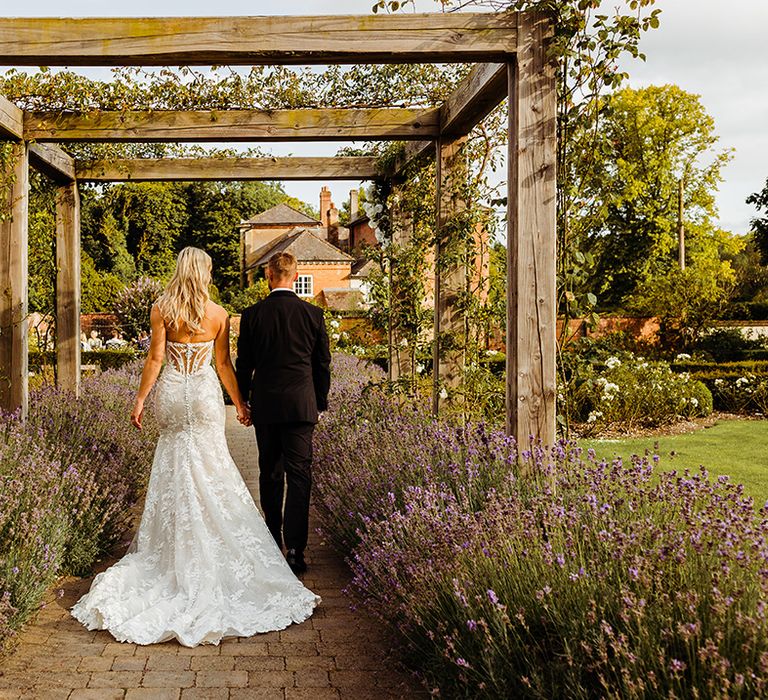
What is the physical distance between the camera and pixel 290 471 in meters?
5.07

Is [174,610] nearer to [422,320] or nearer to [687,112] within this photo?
[422,320]

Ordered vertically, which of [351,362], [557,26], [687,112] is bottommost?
[351,362]

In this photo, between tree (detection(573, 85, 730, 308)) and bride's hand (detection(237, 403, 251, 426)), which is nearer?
bride's hand (detection(237, 403, 251, 426))

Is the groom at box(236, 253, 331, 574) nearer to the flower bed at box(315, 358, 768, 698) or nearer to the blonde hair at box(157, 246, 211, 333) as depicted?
the blonde hair at box(157, 246, 211, 333)

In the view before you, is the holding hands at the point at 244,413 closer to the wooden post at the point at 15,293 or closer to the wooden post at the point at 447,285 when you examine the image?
the wooden post at the point at 447,285

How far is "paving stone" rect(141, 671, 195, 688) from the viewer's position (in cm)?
351

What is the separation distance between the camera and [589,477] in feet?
11.5

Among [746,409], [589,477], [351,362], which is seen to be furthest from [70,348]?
[746,409]

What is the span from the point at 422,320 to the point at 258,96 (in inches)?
120

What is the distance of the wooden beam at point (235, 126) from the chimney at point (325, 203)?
55.0 meters

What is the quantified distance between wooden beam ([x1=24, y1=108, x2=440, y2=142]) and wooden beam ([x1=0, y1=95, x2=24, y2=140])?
0.10m

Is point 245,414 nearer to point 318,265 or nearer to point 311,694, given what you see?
point 311,694

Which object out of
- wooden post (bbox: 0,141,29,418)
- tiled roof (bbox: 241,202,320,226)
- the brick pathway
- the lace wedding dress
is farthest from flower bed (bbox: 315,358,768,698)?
tiled roof (bbox: 241,202,320,226)

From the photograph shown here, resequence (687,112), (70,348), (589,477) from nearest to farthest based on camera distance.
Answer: (589,477), (70,348), (687,112)
